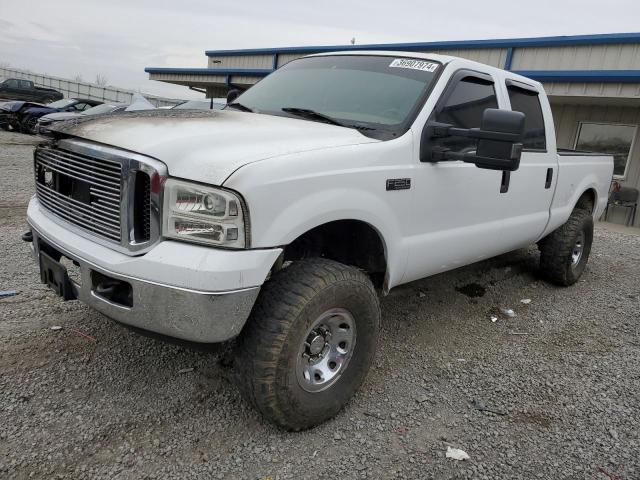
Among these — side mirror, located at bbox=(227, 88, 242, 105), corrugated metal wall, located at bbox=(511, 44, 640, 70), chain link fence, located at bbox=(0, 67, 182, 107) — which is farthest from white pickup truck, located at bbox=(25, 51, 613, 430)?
chain link fence, located at bbox=(0, 67, 182, 107)

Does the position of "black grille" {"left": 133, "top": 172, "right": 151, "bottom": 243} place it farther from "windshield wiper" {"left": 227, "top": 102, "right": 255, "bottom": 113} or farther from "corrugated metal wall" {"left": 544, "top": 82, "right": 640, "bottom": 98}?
"corrugated metal wall" {"left": 544, "top": 82, "right": 640, "bottom": 98}

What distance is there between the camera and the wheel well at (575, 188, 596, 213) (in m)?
5.72

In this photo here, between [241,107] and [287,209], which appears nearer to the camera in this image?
[287,209]

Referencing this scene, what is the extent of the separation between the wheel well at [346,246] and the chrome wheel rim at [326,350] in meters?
0.47

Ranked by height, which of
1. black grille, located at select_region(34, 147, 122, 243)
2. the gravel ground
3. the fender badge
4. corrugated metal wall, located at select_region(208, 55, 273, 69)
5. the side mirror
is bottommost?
the gravel ground

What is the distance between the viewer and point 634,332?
14.8ft

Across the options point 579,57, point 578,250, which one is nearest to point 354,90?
point 578,250

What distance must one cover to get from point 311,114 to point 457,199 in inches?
44.5

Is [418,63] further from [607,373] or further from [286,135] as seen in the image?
[607,373]

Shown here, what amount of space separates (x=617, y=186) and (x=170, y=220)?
1120cm

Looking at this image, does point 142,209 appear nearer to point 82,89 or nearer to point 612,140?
point 612,140

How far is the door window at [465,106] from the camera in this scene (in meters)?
3.35

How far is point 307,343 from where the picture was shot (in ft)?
8.67

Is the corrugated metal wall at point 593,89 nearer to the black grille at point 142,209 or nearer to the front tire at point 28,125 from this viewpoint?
the black grille at point 142,209
